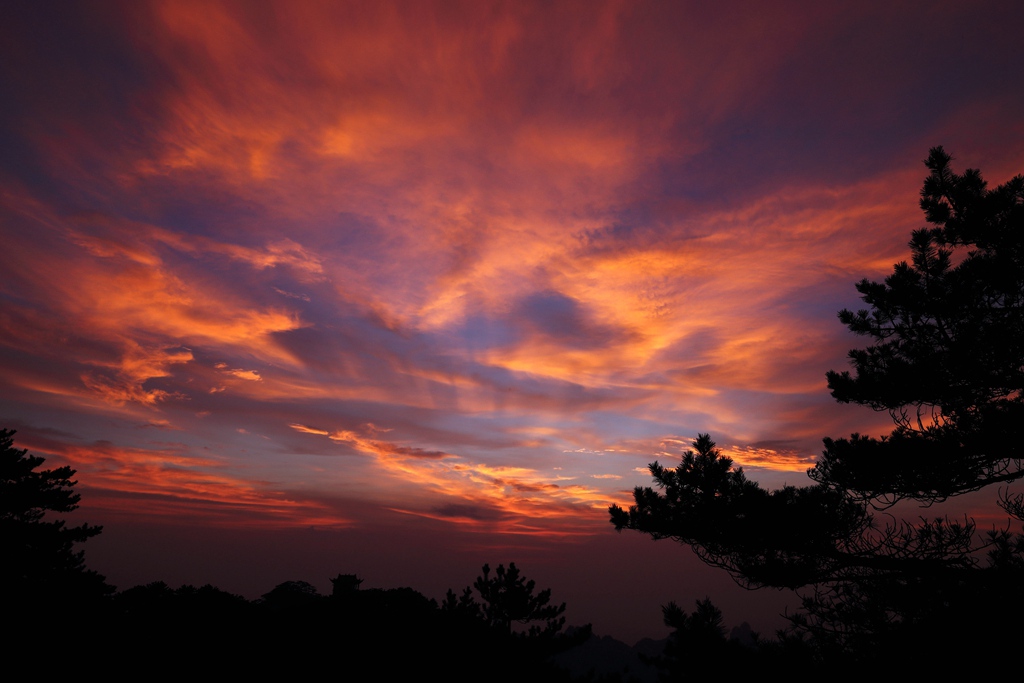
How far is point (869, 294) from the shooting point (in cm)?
1222

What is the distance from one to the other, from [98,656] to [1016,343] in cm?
3401

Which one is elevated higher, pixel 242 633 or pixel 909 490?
pixel 909 490

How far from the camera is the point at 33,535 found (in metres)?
26.4

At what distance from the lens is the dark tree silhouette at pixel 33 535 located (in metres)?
25.8

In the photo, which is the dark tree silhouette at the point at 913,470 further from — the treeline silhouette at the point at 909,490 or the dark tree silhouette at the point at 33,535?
the dark tree silhouette at the point at 33,535

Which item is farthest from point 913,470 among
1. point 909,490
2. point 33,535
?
point 33,535

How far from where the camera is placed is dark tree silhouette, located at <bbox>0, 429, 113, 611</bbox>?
84.7ft

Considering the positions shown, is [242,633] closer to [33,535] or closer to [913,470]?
[33,535]

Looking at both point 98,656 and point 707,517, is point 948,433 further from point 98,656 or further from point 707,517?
point 98,656

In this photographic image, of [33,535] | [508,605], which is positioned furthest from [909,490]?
[33,535]

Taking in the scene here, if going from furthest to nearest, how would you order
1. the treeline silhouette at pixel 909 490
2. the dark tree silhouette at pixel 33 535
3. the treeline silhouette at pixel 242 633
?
1. the dark tree silhouette at pixel 33 535
2. the treeline silhouette at pixel 242 633
3. the treeline silhouette at pixel 909 490

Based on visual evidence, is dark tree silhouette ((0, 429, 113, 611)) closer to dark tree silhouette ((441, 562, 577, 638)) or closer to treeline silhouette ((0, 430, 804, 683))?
treeline silhouette ((0, 430, 804, 683))

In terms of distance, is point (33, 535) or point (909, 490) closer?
point (909, 490)

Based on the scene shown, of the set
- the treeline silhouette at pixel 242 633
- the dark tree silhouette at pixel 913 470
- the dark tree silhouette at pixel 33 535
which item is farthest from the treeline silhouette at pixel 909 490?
the dark tree silhouette at pixel 33 535
